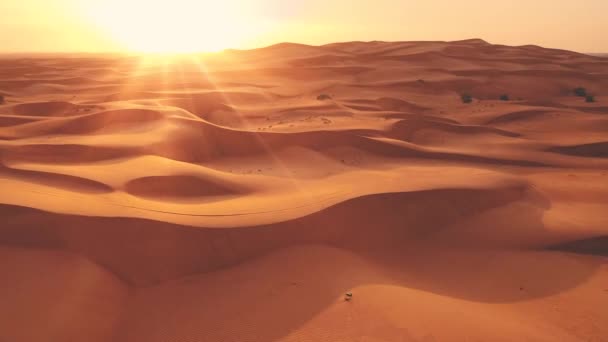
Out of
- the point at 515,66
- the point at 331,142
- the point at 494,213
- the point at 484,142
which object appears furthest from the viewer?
the point at 515,66

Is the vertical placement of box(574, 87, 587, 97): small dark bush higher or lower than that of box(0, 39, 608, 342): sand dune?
higher

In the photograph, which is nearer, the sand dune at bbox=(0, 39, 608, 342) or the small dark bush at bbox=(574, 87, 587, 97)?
the sand dune at bbox=(0, 39, 608, 342)

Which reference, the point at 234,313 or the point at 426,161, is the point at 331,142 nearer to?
the point at 426,161

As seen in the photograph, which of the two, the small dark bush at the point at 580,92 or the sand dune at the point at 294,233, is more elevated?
the small dark bush at the point at 580,92

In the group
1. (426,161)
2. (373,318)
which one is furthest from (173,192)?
(426,161)

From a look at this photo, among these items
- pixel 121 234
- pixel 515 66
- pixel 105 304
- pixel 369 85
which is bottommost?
pixel 105 304

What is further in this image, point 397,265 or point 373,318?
point 397,265

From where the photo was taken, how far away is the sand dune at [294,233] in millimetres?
3180

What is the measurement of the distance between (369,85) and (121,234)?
1708 cm

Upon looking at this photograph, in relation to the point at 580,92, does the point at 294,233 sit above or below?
below

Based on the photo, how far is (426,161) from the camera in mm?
7918

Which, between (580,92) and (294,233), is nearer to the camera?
(294,233)

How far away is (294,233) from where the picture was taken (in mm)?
4512

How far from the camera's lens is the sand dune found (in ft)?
10.4
